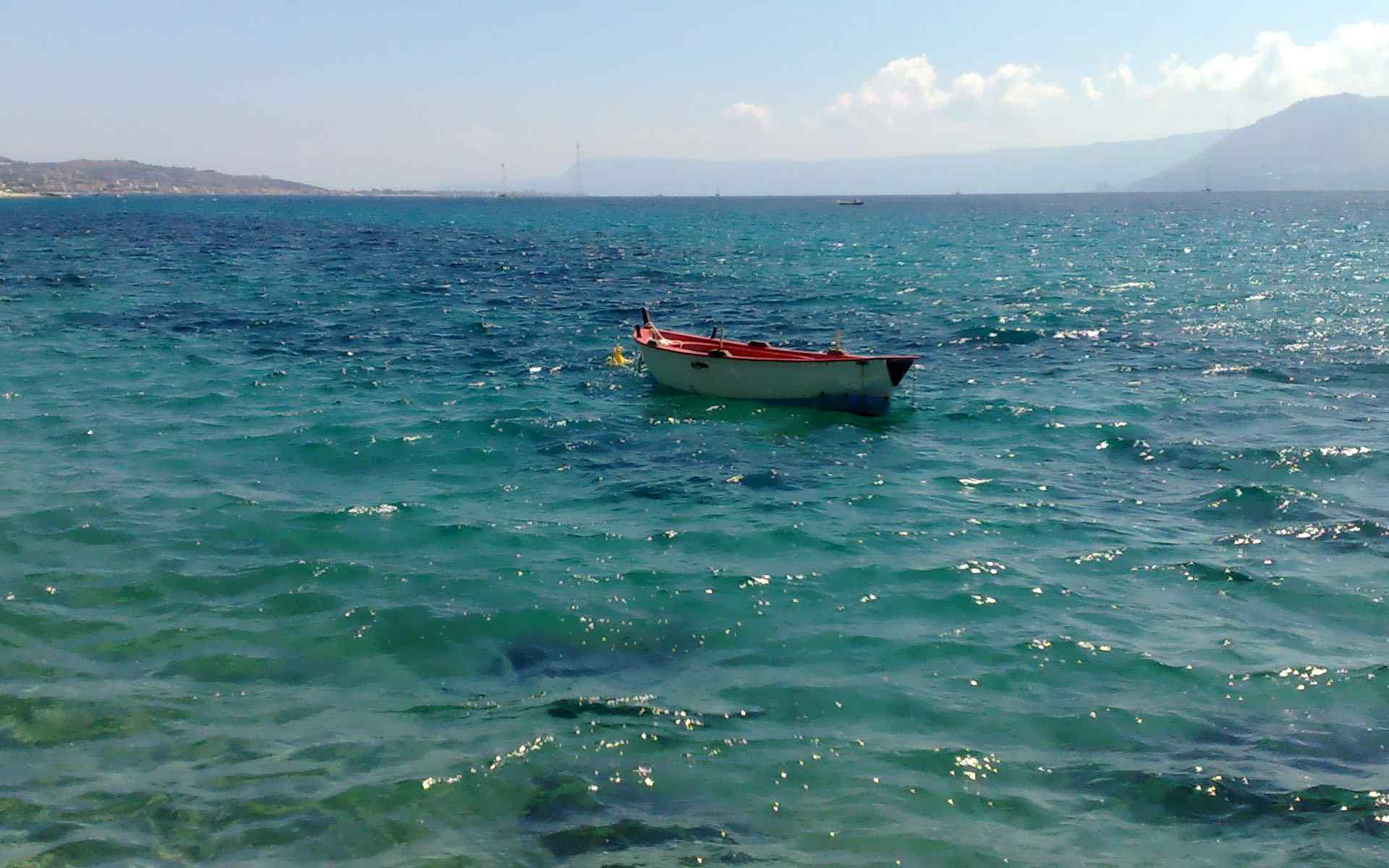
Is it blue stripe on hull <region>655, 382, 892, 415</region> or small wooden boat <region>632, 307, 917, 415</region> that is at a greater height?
small wooden boat <region>632, 307, 917, 415</region>

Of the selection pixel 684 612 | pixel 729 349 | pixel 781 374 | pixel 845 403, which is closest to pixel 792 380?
pixel 781 374

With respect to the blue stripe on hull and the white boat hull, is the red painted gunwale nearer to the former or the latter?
the white boat hull

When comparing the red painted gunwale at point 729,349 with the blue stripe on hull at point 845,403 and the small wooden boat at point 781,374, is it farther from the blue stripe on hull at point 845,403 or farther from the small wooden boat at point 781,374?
the blue stripe on hull at point 845,403

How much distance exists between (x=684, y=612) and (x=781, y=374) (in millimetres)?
11799

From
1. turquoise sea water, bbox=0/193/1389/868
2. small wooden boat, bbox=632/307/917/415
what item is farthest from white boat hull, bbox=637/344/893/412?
turquoise sea water, bbox=0/193/1389/868

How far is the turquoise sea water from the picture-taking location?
30.0ft

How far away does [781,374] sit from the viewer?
2431 cm

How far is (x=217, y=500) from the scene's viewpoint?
17375 millimetres

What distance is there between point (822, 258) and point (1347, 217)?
9607 cm

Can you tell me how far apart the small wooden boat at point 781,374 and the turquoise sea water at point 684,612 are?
0.66 metres

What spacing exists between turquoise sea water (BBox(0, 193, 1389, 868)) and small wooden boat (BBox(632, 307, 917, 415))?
66 cm

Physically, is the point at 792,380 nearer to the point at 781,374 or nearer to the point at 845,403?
the point at 781,374

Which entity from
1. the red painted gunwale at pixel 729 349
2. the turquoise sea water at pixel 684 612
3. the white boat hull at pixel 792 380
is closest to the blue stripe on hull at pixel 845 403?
the white boat hull at pixel 792 380

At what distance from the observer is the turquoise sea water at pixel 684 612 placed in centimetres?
916
